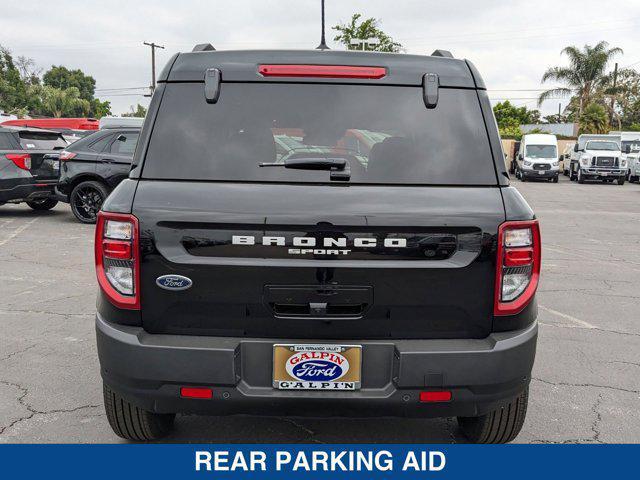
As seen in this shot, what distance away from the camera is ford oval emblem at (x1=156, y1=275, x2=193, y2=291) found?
2608mm

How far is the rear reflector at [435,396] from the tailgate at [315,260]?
23 cm

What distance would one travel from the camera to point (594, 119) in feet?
155

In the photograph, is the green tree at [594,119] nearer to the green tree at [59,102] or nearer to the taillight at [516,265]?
the taillight at [516,265]

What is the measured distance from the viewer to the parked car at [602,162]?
29562 mm

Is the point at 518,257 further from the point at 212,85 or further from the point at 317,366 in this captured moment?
the point at 212,85

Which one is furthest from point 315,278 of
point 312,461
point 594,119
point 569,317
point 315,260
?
A: point 594,119

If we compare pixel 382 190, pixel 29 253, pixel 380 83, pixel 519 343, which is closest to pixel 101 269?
pixel 382 190

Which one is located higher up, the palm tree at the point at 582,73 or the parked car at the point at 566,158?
the palm tree at the point at 582,73

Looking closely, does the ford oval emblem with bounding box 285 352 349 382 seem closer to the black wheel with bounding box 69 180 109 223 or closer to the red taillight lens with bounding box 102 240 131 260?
the red taillight lens with bounding box 102 240 131 260

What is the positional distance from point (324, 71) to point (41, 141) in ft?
35.6

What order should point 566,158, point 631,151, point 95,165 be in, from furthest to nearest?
point 566,158
point 631,151
point 95,165

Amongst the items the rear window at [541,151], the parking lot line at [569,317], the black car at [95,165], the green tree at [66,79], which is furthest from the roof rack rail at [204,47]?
the green tree at [66,79]

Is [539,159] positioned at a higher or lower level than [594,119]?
lower

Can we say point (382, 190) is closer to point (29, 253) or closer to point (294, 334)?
point (294, 334)
